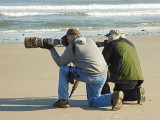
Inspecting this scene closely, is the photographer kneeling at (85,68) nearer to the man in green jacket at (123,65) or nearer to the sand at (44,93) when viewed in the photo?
the sand at (44,93)

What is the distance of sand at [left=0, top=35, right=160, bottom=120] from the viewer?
212 inches

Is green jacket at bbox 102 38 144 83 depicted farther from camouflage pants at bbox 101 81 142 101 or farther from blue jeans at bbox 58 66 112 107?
blue jeans at bbox 58 66 112 107

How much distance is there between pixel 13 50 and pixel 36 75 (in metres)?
3.66

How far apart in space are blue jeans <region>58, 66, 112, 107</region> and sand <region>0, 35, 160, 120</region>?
110 millimetres

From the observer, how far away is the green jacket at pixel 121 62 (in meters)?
5.84

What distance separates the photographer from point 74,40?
562 centimetres

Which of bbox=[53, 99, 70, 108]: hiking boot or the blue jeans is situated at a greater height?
the blue jeans

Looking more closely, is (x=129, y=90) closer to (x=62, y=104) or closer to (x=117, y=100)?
(x=117, y=100)

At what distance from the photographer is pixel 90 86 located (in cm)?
574

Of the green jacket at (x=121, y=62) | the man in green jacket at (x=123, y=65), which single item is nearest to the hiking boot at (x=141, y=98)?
the man in green jacket at (x=123, y=65)

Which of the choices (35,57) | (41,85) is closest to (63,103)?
(41,85)

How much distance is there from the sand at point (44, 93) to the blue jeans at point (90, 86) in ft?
0.36

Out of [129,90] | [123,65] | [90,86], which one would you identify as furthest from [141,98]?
[90,86]

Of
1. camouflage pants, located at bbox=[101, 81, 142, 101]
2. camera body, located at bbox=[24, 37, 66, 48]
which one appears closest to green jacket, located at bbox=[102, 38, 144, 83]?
camouflage pants, located at bbox=[101, 81, 142, 101]
